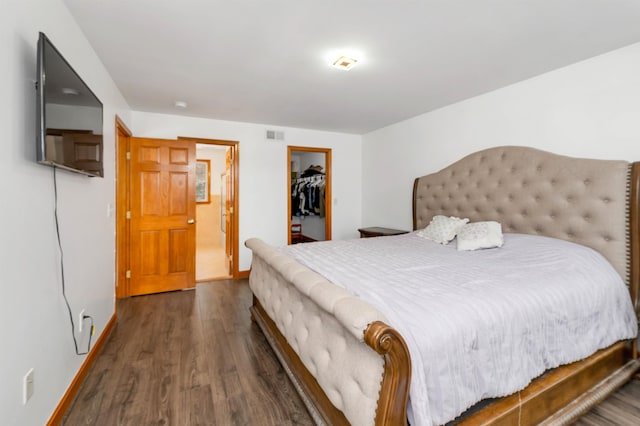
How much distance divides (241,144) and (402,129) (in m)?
2.36

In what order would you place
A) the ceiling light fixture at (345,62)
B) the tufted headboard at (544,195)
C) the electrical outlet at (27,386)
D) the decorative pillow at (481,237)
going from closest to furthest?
1. the electrical outlet at (27,386)
2. the tufted headboard at (544,195)
3. the ceiling light fixture at (345,62)
4. the decorative pillow at (481,237)

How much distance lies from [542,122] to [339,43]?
1.96 metres

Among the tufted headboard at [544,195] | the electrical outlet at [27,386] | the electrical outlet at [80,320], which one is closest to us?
the electrical outlet at [27,386]

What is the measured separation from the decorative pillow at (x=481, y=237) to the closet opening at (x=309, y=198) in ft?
9.05

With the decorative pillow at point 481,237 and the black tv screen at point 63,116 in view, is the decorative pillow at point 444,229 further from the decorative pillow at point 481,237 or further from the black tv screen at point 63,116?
the black tv screen at point 63,116

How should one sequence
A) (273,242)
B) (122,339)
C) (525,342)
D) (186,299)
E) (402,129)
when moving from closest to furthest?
(525,342), (122,339), (186,299), (402,129), (273,242)

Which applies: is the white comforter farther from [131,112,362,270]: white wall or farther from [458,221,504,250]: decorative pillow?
[131,112,362,270]: white wall

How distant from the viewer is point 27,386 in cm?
128

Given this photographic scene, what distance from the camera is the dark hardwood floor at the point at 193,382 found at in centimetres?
161

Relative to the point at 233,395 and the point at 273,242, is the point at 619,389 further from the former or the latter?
the point at 273,242

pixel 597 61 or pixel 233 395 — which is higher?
pixel 597 61

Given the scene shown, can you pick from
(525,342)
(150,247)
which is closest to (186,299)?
(150,247)

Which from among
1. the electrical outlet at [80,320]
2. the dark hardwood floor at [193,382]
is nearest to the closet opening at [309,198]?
the dark hardwood floor at [193,382]

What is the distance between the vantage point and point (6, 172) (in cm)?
115
